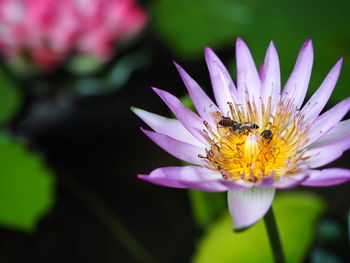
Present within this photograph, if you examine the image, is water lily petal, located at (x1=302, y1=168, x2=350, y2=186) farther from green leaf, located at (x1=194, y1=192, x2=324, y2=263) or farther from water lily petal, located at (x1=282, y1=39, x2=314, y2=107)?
green leaf, located at (x1=194, y1=192, x2=324, y2=263)

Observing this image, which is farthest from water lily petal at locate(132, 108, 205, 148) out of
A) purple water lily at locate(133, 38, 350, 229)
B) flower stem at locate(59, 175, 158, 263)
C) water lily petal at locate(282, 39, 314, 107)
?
flower stem at locate(59, 175, 158, 263)

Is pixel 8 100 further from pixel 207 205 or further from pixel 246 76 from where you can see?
pixel 246 76

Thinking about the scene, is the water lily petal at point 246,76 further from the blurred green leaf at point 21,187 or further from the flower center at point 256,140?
the blurred green leaf at point 21,187

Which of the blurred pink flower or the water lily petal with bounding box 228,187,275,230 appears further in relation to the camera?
the blurred pink flower

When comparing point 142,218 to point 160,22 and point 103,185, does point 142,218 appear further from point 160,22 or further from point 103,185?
point 160,22

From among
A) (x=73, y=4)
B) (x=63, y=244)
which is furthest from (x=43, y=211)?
(x=73, y=4)

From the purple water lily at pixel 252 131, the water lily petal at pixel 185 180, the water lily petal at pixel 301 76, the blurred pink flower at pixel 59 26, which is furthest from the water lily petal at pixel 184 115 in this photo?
the blurred pink flower at pixel 59 26

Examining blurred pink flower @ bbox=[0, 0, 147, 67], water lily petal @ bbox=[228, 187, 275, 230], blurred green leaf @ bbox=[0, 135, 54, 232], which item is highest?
blurred pink flower @ bbox=[0, 0, 147, 67]

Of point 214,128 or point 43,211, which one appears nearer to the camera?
point 214,128

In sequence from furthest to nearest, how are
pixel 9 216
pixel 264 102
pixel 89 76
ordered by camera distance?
1. pixel 89 76
2. pixel 9 216
3. pixel 264 102
